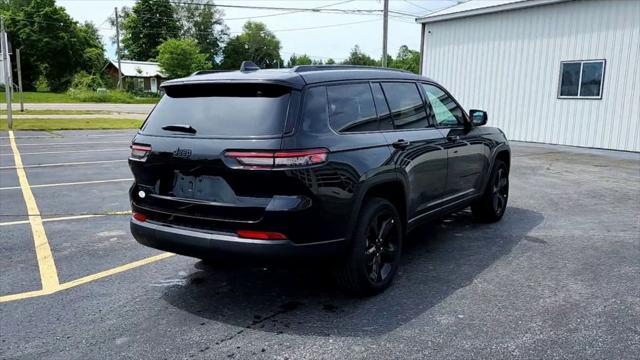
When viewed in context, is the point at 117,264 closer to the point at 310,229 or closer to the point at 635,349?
the point at 310,229

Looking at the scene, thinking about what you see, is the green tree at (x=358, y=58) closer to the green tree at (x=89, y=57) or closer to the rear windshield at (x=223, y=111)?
the green tree at (x=89, y=57)

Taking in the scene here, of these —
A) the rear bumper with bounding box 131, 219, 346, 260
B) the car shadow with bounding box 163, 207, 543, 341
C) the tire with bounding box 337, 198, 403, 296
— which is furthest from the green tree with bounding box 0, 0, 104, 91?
the tire with bounding box 337, 198, 403, 296

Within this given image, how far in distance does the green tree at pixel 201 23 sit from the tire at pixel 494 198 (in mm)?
87400

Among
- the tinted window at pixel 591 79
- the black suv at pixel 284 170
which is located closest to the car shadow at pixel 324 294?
the black suv at pixel 284 170

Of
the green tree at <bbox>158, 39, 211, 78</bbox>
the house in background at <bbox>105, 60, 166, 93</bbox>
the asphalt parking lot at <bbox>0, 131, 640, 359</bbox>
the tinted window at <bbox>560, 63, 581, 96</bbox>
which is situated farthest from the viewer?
the house in background at <bbox>105, 60, 166, 93</bbox>

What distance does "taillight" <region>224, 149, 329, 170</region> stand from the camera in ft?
10.9

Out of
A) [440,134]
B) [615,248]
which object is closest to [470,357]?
[440,134]

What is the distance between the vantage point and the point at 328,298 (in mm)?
4070

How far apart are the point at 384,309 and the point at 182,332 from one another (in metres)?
1.43

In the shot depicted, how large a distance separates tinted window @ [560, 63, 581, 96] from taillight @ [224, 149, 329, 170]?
13645mm

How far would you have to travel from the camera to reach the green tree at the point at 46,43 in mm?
58344

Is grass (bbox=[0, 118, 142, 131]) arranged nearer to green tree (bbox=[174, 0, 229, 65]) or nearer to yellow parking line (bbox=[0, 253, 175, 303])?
yellow parking line (bbox=[0, 253, 175, 303])

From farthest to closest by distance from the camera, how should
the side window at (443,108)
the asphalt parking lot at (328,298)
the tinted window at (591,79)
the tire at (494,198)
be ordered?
the tinted window at (591,79) → the tire at (494,198) → the side window at (443,108) → the asphalt parking lot at (328,298)

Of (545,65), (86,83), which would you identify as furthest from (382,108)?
(86,83)
